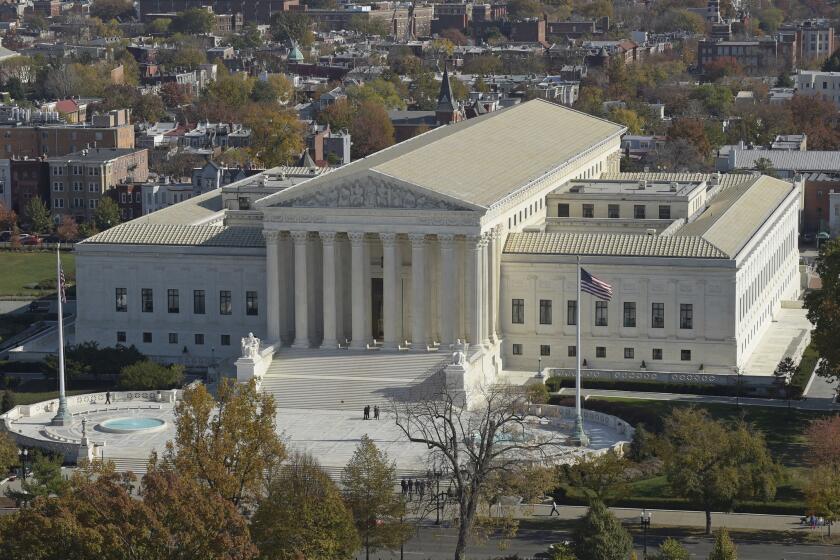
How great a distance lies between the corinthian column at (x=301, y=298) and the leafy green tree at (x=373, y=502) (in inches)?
1434

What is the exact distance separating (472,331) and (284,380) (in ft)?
38.3

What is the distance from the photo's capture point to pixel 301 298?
13962 cm

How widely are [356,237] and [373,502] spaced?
131 ft

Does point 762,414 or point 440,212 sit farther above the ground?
point 440,212

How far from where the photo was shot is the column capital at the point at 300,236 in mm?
139000

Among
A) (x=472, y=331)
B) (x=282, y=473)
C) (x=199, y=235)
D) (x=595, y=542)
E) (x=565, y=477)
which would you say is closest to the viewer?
(x=595, y=542)

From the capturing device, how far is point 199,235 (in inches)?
5891

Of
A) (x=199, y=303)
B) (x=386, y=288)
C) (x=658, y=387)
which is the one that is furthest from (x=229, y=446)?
(x=199, y=303)

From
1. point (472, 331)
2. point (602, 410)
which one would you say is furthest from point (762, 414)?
point (472, 331)

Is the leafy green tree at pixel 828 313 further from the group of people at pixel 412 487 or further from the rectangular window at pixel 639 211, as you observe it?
the group of people at pixel 412 487

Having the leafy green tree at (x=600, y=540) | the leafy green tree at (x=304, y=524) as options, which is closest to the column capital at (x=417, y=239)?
the leafy green tree at (x=304, y=524)

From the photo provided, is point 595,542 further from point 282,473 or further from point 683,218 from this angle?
point 683,218

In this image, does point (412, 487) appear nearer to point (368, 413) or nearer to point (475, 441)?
point (475, 441)

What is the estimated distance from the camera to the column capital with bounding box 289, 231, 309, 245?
5472 inches
